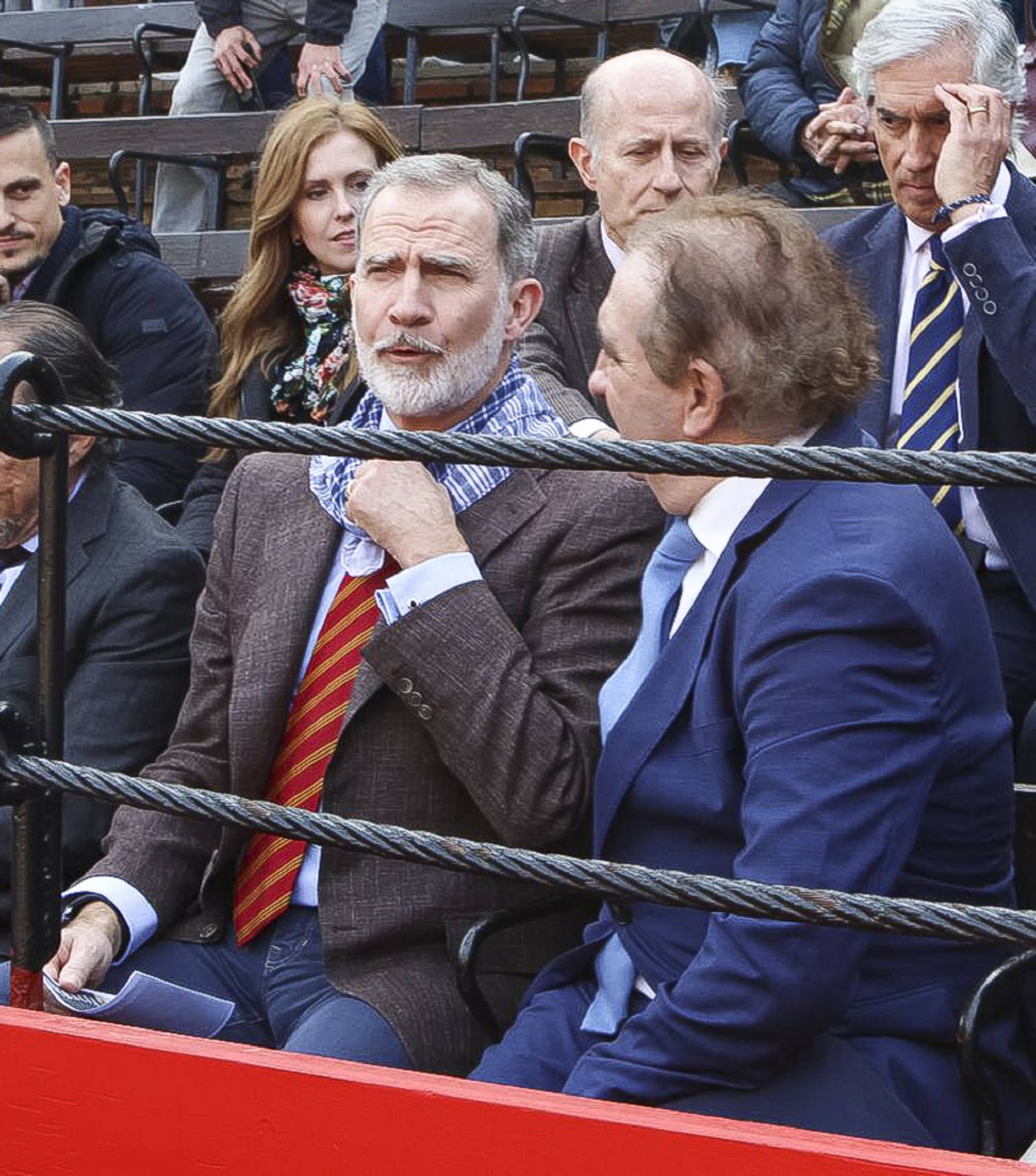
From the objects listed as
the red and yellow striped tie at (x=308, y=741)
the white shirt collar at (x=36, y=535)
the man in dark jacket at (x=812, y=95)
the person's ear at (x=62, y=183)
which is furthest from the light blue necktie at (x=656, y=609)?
the person's ear at (x=62, y=183)

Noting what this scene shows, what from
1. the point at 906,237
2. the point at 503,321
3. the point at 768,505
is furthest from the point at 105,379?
the point at 768,505

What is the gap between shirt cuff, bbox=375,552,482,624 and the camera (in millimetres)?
2084

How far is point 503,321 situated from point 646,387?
600 mm

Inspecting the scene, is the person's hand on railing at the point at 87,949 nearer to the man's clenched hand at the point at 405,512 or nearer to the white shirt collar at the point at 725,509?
the man's clenched hand at the point at 405,512

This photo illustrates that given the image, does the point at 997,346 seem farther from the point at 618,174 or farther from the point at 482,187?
the point at 618,174

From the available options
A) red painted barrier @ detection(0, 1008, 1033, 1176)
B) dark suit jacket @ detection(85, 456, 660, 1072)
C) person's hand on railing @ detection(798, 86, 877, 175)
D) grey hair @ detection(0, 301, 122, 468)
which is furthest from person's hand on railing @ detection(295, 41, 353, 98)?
red painted barrier @ detection(0, 1008, 1033, 1176)

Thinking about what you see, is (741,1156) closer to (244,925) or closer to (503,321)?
(244,925)

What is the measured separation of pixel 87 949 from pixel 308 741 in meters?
0.35

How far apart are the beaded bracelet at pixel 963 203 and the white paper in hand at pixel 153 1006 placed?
153 centimetres

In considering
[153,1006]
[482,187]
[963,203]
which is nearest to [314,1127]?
[153,1006]

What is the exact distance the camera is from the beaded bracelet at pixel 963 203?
9.07 ft

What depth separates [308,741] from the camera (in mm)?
2287

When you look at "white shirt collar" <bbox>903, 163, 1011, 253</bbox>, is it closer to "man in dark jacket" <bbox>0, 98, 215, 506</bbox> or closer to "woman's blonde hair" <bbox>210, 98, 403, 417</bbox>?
"woman's blonde hair" <bbox>210, 98, 403, 417</bbox>

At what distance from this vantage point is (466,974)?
2.01 m
